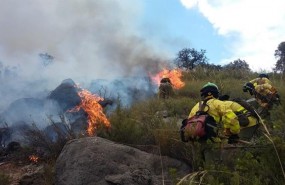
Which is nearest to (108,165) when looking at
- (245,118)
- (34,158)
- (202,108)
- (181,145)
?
(181,145)

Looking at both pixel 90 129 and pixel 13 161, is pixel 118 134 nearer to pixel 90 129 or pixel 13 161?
pixel 90 129

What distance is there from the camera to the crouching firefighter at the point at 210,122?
5.49 m

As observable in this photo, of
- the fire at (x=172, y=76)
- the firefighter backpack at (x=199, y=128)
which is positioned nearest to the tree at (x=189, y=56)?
the fire at (x=172, y=76)

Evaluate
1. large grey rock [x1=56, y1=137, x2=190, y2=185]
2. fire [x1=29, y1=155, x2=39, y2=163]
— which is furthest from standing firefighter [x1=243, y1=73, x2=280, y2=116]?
fire [x1=29, y1=155, x2=39, y2=163]

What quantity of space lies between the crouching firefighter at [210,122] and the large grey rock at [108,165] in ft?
3.20

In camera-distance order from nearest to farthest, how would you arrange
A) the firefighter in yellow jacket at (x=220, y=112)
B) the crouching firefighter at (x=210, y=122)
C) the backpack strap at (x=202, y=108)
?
the crouching firefighter at (x=210, y=122) < the firefighter in yellow jacket at (x=220, y=112) < the backpack strap at (x=202, y=108)

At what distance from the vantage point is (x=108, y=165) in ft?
22.7

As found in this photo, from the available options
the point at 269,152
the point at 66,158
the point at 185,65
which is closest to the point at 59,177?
the point at 66,158

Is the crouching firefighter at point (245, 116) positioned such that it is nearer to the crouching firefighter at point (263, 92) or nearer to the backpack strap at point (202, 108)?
the backpack strap at point (202, 108)

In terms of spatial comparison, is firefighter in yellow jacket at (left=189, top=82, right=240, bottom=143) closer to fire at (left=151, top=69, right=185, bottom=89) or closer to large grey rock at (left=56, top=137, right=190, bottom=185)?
large grey rock at (left=56, top=137, right=190, bottom=185)

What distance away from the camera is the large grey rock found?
645 cm

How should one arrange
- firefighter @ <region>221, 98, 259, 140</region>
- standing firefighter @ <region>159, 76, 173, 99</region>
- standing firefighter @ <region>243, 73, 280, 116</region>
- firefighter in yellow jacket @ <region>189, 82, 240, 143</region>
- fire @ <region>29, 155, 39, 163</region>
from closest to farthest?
firefighter in yellow jacket @ <region>189, 82, 240, 143</region> < firefighter @ <region>221, 98, 259, 140</region> < standing firefighter @ <region>243, 73, 280, 116</region> < fire @ <region>29, 155, 39, 163</region> < standing firefighter @ <region>159, 76, 173, 99</region>

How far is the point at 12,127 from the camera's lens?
1391 centimetres

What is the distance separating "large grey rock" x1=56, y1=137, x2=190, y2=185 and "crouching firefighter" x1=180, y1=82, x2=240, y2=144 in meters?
0.97
